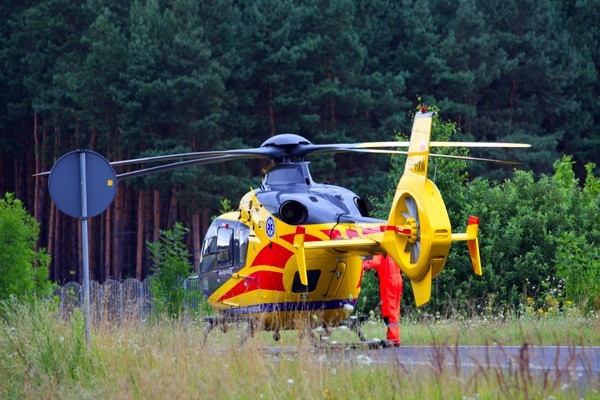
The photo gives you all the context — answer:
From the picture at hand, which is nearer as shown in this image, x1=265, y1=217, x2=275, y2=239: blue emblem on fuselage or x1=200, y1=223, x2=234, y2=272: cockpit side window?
x1=265, y1=217, x2=275, y2=239: blue emblem on fuselage

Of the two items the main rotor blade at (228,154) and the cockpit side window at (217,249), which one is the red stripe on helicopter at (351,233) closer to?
the main rotor blade at (228,154)

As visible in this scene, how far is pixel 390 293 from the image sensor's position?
17578mm

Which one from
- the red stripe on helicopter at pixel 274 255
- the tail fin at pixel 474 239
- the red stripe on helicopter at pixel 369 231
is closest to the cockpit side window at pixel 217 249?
the red stripe on helicopter at pixel 274 255

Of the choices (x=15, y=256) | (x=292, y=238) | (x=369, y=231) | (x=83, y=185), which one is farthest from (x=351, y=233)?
(x=15, y=256)

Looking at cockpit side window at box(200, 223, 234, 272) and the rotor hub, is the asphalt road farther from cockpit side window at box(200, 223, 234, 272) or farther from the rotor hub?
cockpit side window at box(200, 223, 234, 272)

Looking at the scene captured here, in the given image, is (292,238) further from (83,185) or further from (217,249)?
(83,185)

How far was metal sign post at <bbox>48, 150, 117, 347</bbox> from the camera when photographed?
1503 cm

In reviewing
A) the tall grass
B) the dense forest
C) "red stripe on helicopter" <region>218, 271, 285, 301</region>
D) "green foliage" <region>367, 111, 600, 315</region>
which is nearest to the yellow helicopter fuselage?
"red stripe on helicopter" <region>218, 271, 285, 301</region>

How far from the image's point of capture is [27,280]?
1249 inches

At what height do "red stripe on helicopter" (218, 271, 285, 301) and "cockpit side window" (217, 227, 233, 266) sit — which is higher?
"cockpit side window" (217, 227, 233, 266)

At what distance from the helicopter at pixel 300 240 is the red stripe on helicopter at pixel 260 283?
15 mm

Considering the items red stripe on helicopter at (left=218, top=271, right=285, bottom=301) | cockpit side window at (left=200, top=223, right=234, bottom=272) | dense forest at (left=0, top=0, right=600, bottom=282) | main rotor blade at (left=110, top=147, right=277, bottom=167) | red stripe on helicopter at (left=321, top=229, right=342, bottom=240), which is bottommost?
red stripe on helicopter at (left=218, top=271, right=285, bottom=301)

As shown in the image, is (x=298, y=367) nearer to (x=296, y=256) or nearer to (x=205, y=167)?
(x=296, y=256)

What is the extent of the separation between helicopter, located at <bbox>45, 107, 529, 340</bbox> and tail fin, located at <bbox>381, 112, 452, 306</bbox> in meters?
0.01
